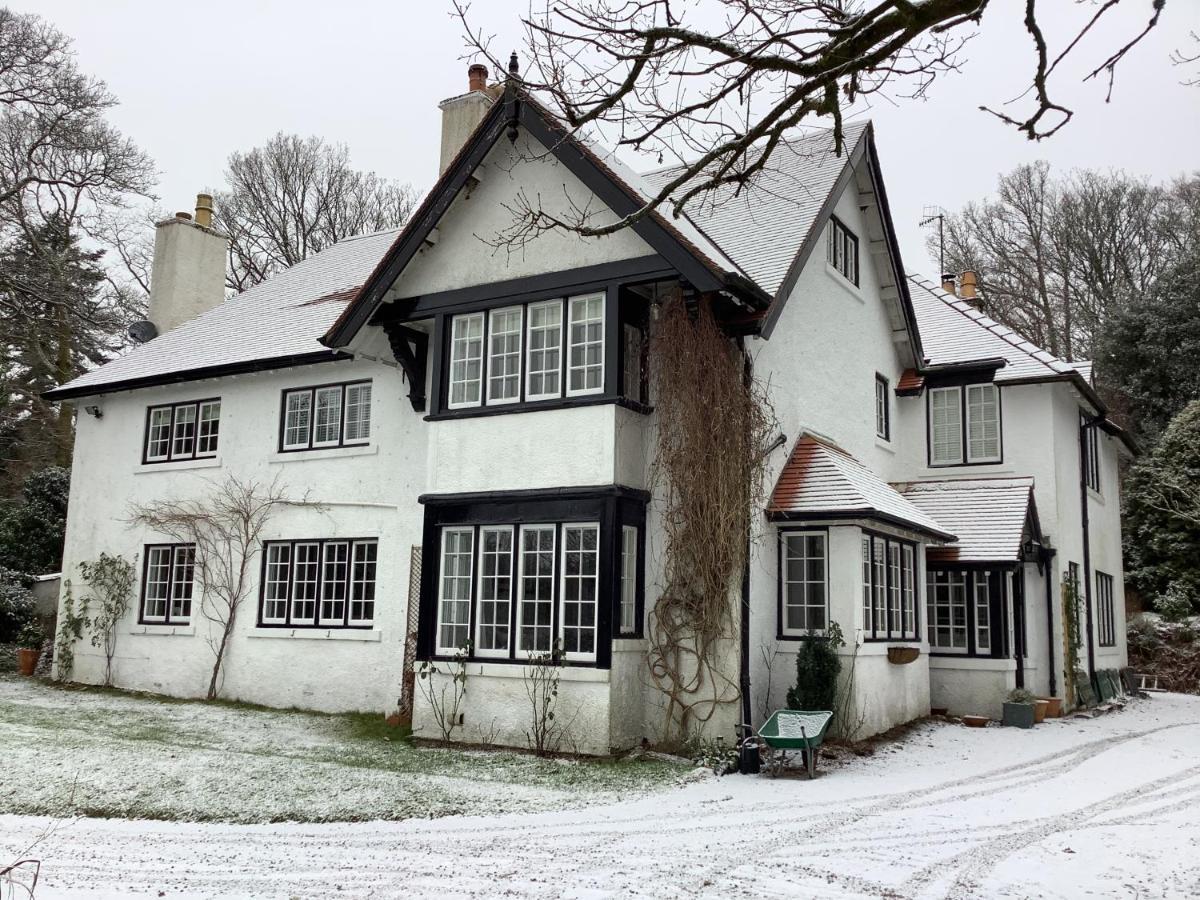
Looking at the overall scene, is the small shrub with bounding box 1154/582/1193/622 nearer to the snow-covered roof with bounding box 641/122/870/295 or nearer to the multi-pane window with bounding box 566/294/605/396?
the snow-covered roof with bounding box 641/122/870/295

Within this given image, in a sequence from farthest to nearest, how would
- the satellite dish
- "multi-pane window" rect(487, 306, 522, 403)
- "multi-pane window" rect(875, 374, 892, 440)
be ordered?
1. the satellite dish
2. "multi-pane window" rect(875, 374, 892, 440)
3. "multi-pane window" rect(487, 306, 522, 403)

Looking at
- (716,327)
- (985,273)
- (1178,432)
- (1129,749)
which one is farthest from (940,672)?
(985,273)

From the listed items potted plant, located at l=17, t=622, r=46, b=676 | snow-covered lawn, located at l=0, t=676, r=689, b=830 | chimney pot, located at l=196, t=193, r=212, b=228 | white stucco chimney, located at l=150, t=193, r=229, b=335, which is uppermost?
chimney pot, located at l=196, t=193, r=212, b=228

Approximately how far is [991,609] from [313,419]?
1172 cm

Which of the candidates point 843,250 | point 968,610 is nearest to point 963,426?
point 968,610

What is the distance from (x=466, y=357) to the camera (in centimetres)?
1493

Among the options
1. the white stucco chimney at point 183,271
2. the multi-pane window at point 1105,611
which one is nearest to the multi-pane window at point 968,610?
the multi-pane window at point 1105,611

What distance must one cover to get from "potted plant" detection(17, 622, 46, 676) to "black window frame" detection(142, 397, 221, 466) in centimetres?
440

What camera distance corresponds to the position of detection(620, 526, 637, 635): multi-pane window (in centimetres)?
1351

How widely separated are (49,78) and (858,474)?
2320 cm

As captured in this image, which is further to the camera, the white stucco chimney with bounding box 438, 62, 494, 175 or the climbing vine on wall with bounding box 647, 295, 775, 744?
the white stucco chimney with bounding box 438, 62, 494, 175

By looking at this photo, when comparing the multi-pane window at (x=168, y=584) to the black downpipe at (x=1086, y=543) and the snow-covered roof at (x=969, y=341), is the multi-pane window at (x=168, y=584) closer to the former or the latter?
the snow-covered roof at (x=969, y=341)

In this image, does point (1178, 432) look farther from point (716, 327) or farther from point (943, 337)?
point (716, 327)

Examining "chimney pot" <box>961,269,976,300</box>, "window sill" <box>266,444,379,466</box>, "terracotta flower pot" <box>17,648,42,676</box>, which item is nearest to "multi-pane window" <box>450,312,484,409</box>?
"window sill" <box>266,444,379,466</box>
